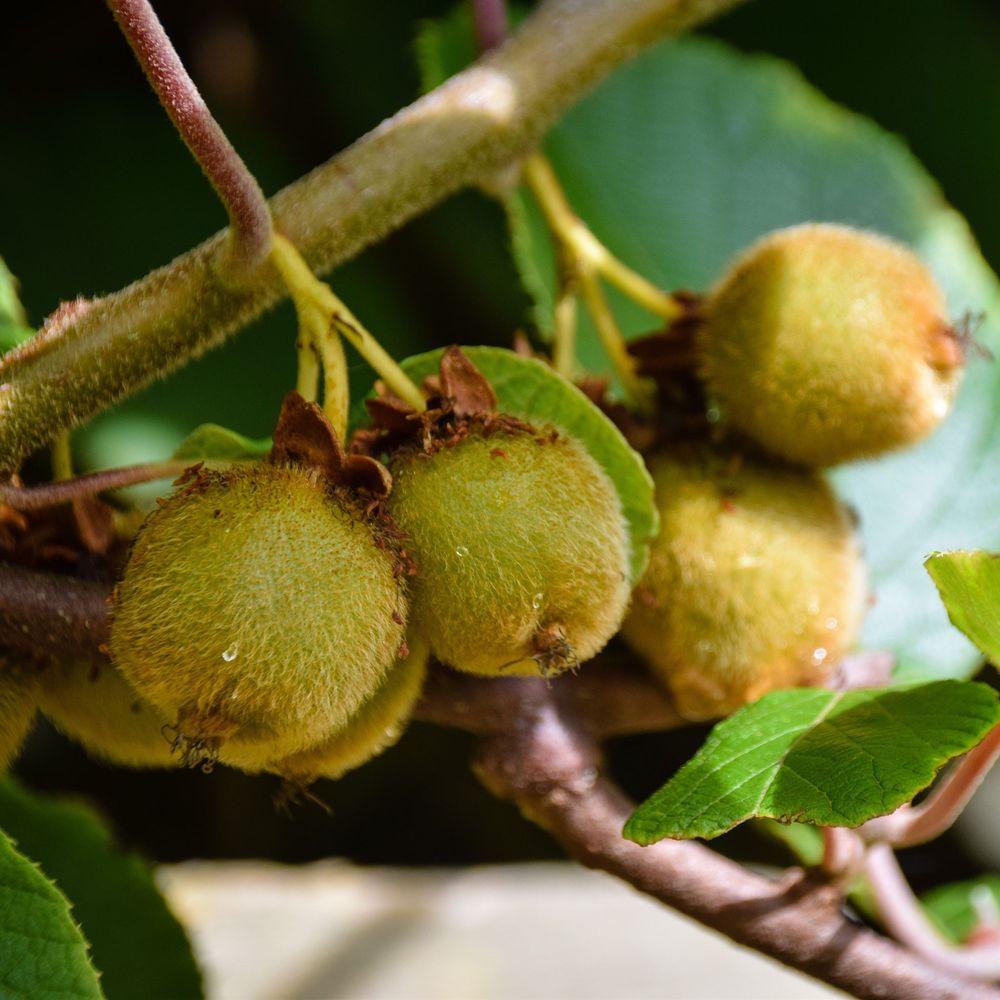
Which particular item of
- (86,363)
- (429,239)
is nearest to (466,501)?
(86,363)

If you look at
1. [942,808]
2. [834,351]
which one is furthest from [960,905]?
[834,351]

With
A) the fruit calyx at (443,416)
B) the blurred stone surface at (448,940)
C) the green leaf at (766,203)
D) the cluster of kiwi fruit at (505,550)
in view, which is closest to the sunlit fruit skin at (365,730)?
the cluster of kiwi fruit at (505,550)

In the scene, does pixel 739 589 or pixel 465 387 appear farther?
pixel 739 589

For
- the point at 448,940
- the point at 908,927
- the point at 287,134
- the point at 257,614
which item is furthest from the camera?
the point at 287,134

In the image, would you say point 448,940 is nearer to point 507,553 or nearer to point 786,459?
point 786,459

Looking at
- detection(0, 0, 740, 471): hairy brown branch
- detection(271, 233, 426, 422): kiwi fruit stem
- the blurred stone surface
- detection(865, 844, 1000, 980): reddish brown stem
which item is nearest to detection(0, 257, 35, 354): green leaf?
detection(0, 0, 740, 471): hairy brown branch

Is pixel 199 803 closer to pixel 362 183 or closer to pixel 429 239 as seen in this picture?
pixel 429 239
